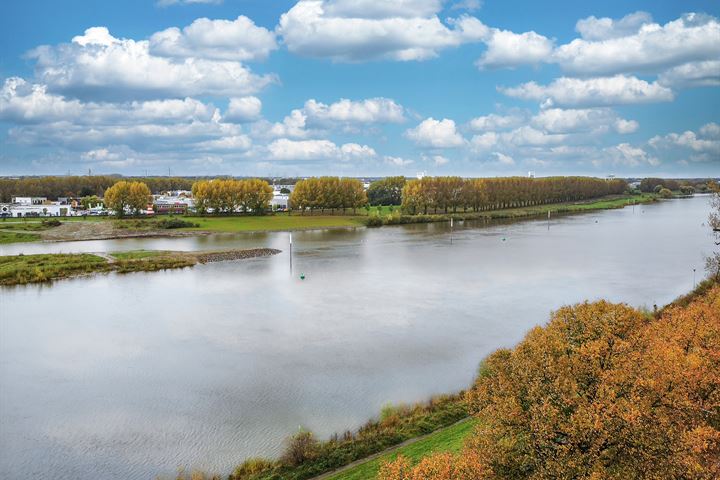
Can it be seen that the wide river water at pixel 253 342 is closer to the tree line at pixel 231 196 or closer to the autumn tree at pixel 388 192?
the tree line at pixel 231 196

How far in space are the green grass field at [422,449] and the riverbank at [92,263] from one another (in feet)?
103

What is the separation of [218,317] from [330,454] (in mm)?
15434

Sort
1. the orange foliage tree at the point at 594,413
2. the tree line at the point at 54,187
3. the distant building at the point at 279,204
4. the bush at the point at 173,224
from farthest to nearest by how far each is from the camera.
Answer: the tree line at the point at 54,187
the distant building at the point at 279,204
the bush at the point at 173,224
the orange foliage tree at the point at 594,413

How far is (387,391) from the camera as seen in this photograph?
56.2ft

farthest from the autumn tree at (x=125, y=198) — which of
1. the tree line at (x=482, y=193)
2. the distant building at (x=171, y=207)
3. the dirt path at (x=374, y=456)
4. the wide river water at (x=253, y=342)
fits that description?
the dirt path at (x=374, y=456)

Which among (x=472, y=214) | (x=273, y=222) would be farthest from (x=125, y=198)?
(x=472, y=214)

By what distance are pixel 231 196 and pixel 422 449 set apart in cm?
6823

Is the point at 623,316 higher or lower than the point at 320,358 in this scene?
higher

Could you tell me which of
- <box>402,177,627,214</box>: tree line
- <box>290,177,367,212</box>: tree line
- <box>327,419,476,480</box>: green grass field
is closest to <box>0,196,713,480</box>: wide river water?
<box>327,419,476,480</box>: green grass field

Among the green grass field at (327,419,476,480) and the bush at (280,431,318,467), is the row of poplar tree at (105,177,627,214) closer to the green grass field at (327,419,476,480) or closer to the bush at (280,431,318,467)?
the bush at (280,431,318,467)

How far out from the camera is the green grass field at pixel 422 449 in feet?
39.4

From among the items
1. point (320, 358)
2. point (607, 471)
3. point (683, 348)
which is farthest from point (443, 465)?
point (320, 358)

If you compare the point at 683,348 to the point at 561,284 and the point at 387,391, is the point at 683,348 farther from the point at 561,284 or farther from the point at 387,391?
the point at 561,284

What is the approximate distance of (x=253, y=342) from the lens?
22797 millimetres
